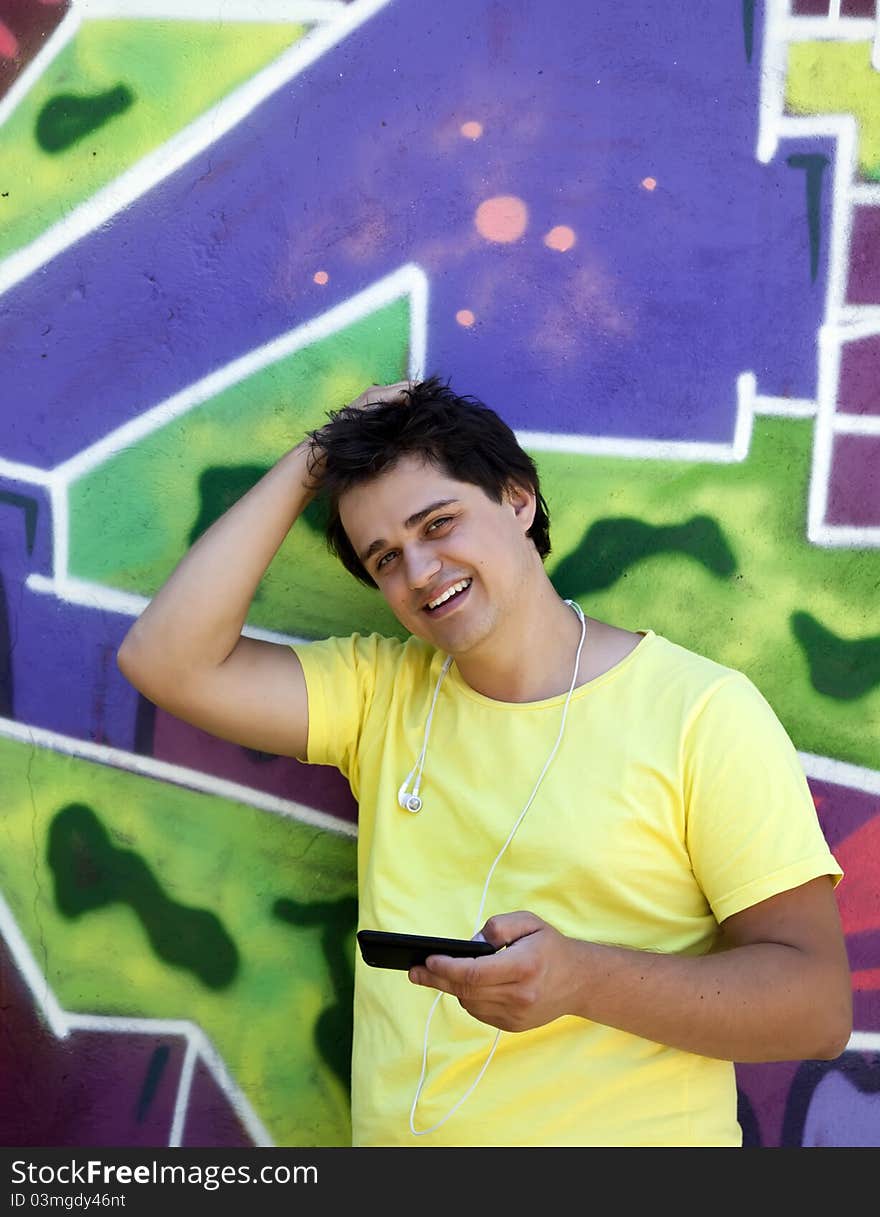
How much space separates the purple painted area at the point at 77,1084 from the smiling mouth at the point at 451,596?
1.20m

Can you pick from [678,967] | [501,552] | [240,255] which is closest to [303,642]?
[501,552]

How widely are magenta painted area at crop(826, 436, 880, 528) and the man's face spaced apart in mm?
764

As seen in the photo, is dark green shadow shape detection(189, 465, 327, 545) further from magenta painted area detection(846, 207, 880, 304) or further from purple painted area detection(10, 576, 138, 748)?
magenta painted area detection(846, 207, 880, 304)

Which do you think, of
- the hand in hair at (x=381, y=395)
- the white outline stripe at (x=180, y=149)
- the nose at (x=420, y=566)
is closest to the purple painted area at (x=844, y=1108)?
the nose at (x=420, y=566)

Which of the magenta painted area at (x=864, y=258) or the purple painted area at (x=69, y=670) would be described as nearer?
the magenta painted area at (x=864, y=258)

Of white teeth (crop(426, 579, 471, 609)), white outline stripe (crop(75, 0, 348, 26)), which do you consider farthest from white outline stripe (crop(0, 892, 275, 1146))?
white outline stripe (crop(75, 0, 348, 26))

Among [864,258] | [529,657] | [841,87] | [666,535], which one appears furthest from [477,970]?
[841,87]

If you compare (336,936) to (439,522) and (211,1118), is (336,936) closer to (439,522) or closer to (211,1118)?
(211,1118)

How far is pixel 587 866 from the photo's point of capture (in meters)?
2.11

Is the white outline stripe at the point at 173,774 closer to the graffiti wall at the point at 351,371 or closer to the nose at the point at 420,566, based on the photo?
the graffiti wall at the point at 351,371

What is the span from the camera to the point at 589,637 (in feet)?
7.55

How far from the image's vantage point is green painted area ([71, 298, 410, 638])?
261cm

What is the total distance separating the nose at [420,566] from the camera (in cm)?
215

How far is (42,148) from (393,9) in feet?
2.58
